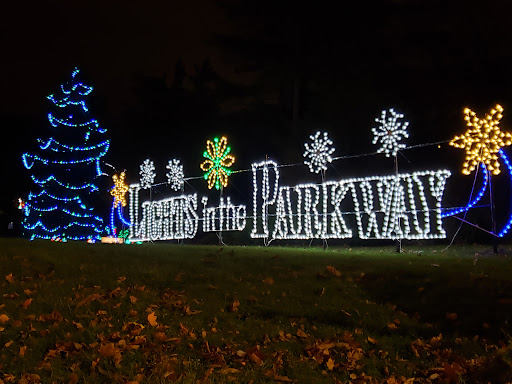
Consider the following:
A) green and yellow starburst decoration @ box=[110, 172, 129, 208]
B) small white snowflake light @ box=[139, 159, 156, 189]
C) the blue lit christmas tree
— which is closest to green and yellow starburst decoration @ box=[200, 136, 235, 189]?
small white snowflake light @ box=[139, 159, 156, 189]

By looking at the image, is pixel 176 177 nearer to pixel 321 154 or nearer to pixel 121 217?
pixel 121 217

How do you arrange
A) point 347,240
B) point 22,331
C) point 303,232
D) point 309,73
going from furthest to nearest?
1. point 309,73
2. point 347,240
3. point 303,232
4. point 22,331

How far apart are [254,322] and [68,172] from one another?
22.0 meters

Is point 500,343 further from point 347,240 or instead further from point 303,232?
point 347,240

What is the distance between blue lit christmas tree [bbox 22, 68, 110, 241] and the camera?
26016 mm

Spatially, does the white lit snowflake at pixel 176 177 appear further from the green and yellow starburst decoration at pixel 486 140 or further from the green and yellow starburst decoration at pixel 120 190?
the green and yellow starburst decoration at pixel 486 140

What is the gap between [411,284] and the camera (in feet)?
26.0

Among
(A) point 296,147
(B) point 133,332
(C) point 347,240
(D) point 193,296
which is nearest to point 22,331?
(B) point 133,332

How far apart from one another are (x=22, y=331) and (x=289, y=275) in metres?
4.42

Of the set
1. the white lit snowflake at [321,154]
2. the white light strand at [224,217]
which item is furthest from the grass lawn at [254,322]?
the white light strand at [224,217]

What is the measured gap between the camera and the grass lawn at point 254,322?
5012 mm

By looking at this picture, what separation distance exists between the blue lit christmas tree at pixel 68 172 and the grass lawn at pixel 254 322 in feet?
54.6

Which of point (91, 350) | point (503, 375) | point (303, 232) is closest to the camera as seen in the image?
point (503, 375)

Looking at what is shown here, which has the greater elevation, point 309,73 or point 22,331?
point 309,73
